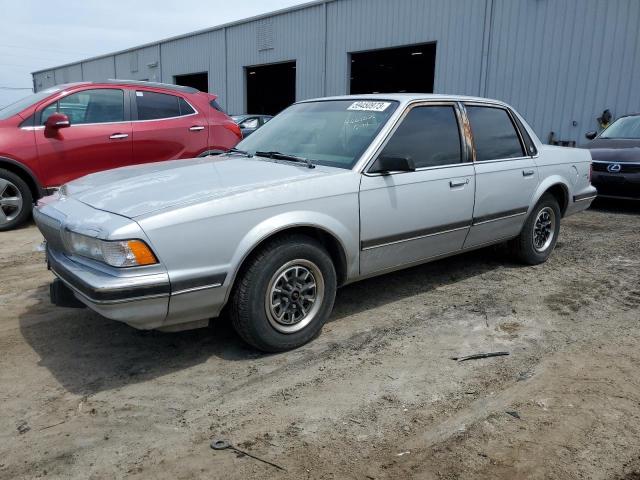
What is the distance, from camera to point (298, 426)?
2.56 m

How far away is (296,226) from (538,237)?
319 cm

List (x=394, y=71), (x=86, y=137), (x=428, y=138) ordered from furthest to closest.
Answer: (x=394, y=71), (x=86, y=137), (x=428, y=138)

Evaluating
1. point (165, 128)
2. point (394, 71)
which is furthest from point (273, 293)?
point (394, 71)

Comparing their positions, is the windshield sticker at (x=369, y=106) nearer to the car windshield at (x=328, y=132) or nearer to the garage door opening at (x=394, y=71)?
the car windshield at (x=328, y=132)

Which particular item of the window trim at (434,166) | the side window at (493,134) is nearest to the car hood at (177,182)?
the window trim at (434,166)

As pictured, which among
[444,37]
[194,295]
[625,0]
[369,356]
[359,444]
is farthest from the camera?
[444,37]

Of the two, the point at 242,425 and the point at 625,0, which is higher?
the point at 625,0

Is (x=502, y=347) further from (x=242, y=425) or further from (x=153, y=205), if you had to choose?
(x=153, y=205)

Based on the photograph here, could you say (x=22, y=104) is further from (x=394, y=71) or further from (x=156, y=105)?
(x=394, y=71)

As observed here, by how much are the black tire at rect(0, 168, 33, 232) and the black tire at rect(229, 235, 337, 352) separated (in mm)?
4579

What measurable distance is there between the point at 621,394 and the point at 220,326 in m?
2.52

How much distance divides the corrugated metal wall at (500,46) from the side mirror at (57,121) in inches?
443

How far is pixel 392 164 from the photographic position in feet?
11.7

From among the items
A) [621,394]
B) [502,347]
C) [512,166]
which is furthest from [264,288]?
[512,166]
